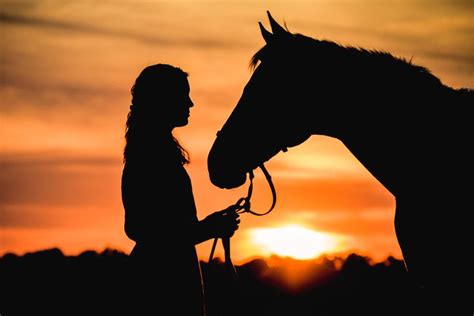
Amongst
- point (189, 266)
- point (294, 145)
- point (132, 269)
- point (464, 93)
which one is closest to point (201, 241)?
point (189, 266)

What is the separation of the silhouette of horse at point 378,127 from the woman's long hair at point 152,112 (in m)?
0.40

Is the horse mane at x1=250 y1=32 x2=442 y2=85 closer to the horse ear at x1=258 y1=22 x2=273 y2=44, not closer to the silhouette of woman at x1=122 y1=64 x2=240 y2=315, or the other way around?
the horse ear at x1=258 y1=22 x2=273 y2=44

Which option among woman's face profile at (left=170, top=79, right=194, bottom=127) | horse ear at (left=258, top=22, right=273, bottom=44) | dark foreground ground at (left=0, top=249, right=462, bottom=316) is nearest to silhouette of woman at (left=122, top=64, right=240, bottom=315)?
woman's face profile at (left=170, top=79, right=194, bottom=127)

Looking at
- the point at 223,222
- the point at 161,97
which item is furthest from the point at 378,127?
the point at 161,97

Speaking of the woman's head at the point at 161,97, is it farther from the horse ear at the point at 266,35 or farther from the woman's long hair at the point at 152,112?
the horse ear at the point at 266,35

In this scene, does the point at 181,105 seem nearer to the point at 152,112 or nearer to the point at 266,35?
the point at 152,112

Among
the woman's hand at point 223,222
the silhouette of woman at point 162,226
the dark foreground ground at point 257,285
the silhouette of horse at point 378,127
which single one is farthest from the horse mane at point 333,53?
the dark foreground ground at point 257,285

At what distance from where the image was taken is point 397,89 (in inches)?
171

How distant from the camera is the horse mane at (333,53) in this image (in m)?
4.43

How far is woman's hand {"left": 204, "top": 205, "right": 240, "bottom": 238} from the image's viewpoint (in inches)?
171

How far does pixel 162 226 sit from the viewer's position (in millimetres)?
4367

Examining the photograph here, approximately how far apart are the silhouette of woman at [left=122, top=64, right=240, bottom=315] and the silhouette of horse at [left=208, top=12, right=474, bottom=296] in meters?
0.41

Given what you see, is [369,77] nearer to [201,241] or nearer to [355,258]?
[201,241]

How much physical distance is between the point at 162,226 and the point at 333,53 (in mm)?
1589
